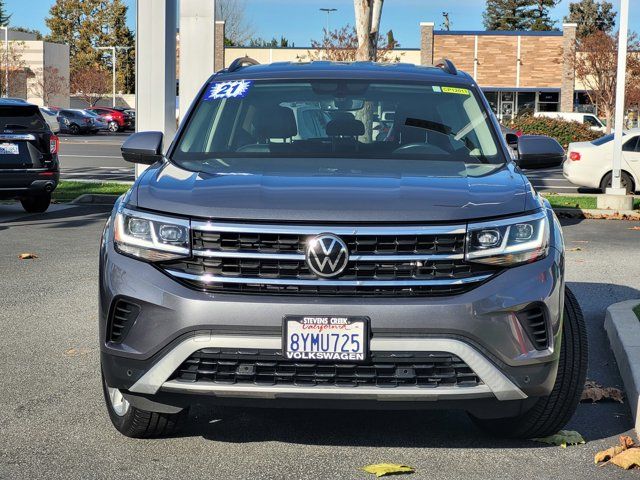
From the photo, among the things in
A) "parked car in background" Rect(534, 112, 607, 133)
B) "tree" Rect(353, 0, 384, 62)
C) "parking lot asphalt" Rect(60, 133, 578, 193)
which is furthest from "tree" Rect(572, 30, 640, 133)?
"tree" Rect(353, 0, 384, 62)

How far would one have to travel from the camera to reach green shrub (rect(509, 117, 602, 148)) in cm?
3844

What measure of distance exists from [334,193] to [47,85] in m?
80.9

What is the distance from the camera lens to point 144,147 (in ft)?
18.8

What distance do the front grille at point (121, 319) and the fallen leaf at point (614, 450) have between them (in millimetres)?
2108

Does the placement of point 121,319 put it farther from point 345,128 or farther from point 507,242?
point 345,128

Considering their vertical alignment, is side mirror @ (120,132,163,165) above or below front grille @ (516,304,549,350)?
above

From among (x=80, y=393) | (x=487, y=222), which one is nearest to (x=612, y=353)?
(x=487, y=222)

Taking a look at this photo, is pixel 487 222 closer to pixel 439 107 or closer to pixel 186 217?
pixel 186 217

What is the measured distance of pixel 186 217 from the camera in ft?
14.0

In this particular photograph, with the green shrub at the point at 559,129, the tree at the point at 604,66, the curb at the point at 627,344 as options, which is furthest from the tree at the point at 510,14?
the curb at the point at 627,344

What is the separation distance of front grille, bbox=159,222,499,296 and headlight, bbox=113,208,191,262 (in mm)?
73

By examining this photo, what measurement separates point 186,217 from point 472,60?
61.2m

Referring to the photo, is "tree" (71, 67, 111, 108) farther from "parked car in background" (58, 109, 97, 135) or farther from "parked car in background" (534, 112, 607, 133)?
"parked car in background" (534, 112, 607, 133)

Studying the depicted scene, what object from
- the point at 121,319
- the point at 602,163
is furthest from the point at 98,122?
the point at 121,319
